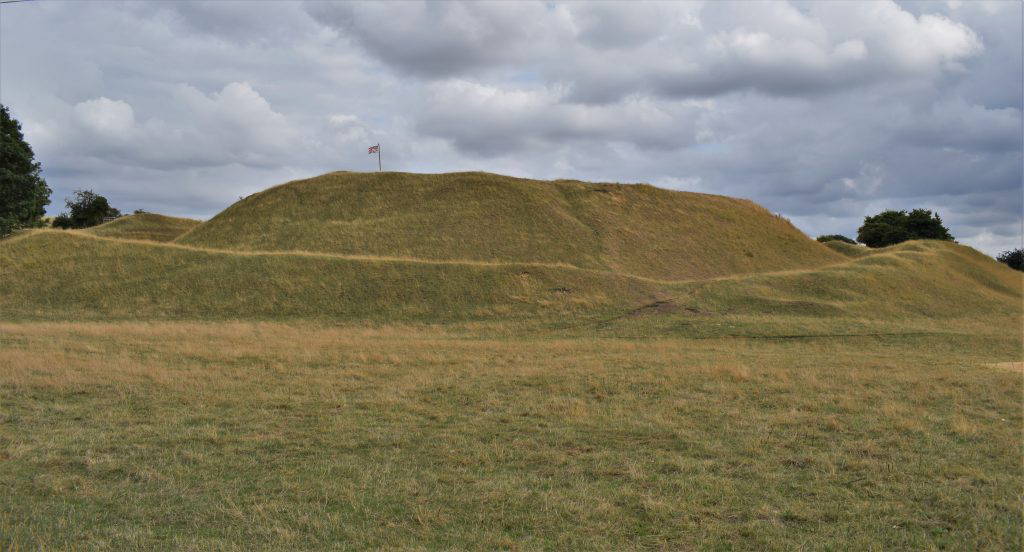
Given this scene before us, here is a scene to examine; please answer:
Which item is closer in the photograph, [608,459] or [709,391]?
[608,459]

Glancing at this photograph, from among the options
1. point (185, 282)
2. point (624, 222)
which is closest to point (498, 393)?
point (185, 282)

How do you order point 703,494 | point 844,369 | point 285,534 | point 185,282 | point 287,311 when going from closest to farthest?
point 285,534, point 703,494, point 844,369, point 287,311, point 185,282

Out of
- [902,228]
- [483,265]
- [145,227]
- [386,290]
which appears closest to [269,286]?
[386,290]

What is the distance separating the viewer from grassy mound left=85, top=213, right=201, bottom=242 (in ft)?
236

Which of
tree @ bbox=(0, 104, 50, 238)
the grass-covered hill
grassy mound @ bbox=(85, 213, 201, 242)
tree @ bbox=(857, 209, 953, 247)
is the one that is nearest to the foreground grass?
the grass-covered hill

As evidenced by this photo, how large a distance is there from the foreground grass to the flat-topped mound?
30503mm

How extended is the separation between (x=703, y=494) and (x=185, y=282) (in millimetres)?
38387

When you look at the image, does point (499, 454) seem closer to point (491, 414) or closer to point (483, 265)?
point (491, 414)

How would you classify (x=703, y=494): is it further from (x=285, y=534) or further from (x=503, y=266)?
(x=503, y=266)

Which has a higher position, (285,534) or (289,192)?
(289,192)

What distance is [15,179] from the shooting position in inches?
2072

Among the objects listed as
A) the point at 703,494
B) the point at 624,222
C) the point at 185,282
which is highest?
the point at 624,222

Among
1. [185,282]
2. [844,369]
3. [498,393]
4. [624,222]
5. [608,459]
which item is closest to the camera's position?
[608,459]

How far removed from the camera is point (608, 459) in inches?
387
